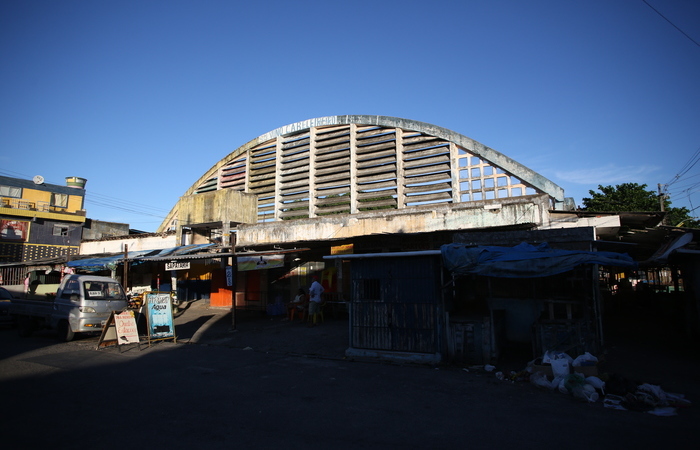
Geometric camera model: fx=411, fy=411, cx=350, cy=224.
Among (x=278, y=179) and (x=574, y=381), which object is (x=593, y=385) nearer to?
(x=574, y=381)

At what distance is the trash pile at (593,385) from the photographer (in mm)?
6258

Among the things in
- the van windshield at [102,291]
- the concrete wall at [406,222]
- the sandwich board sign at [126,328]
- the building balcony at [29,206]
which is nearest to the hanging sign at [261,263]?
the concrete wall at [406,222]

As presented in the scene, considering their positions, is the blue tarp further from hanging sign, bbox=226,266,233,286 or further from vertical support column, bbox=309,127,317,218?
vertical support column, bbox=309,127,317,218

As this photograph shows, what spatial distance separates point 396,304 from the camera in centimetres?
1008

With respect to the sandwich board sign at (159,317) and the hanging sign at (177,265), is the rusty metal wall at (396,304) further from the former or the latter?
the hanging sign at (177,265)

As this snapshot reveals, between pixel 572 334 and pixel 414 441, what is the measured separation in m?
5.51

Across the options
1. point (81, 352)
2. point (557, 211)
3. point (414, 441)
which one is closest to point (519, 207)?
point (557, 211)

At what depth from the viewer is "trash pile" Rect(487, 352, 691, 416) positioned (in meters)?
6.26

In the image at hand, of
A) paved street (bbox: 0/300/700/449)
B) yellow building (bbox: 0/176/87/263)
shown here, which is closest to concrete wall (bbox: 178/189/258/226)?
paved street (bbox: 0/300/700/449)

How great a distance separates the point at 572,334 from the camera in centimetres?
880

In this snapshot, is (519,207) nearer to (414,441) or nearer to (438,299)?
(438,299)

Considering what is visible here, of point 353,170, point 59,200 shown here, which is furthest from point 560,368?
point 59,200

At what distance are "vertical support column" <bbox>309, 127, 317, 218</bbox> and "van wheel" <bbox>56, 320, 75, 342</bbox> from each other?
10.0 metres

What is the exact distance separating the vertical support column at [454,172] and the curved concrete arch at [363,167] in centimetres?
4
